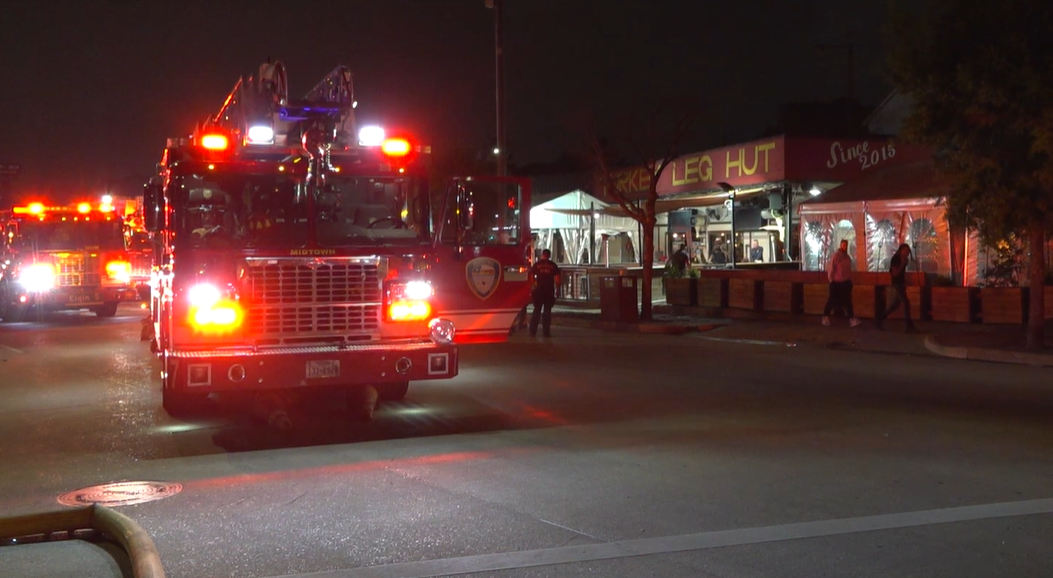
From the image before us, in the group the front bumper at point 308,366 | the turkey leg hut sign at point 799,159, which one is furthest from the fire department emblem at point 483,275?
the turkey leg hut sign at point 799,159

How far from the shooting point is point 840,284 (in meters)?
21.0

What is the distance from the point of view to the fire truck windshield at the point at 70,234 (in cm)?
2680

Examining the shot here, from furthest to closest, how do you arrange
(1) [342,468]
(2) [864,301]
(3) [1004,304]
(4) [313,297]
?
(2) [864,301], (3) [1004,304], (4) [313,297], (1) [342,468]

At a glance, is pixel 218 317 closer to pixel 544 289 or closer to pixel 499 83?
pixel 544 289

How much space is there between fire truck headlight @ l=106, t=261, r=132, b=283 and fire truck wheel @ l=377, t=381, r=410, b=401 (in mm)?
16762

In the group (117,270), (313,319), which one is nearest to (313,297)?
(313,319)

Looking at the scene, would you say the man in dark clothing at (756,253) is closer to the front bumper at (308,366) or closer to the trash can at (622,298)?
the trash can at (622,298)

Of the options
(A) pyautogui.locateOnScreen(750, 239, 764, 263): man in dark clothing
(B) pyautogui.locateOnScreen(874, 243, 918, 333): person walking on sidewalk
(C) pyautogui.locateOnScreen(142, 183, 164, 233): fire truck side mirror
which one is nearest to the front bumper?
(C) pyautogui.locateOnScreen(142, 183, 164, 233): fire truck side mirror

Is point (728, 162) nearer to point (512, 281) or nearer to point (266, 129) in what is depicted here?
point (512, 281)

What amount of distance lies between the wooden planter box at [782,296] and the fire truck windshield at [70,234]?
15.6 m

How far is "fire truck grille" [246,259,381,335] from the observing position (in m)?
10.3

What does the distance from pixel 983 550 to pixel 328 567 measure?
3855 mm

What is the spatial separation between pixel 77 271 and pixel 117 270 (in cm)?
96

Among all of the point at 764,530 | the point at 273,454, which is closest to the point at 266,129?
the point at 273,454
